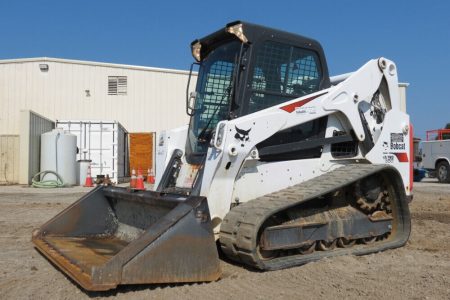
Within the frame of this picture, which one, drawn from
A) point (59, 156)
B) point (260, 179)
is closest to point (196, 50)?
point (260, 179)

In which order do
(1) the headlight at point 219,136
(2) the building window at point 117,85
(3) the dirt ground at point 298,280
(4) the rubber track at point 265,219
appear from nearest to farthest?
(3) the dirt ground at point 298,280, (4) the rubber track at point 265,219, (1) the headlight at point 219,136, (2) the building window at point 117,85

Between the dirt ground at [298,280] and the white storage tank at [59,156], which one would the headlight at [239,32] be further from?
the white storage tank at [59,156]

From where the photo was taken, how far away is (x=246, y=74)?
5.61m

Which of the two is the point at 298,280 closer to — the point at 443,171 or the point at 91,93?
the point at 443,171

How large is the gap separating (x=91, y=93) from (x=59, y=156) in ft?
24.2

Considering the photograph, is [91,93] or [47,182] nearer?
[47,182]

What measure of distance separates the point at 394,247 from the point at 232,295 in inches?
110

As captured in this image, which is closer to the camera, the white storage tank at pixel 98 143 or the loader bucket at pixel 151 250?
the loader bucket at pixel 151 250

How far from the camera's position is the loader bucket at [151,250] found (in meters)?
4.00

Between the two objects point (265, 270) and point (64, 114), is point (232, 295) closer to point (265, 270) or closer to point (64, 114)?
point (265, 270)

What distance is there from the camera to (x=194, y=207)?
4438mm

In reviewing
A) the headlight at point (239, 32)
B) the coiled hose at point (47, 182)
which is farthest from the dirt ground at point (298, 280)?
the coiled hose at point (47, 182)

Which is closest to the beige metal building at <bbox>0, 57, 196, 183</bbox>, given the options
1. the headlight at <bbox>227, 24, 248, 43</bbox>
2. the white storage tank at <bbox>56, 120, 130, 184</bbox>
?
Answer: the white storage tank at <bbox>56, 120, 130, 184</bbox>

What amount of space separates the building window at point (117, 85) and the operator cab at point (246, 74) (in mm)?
21087
